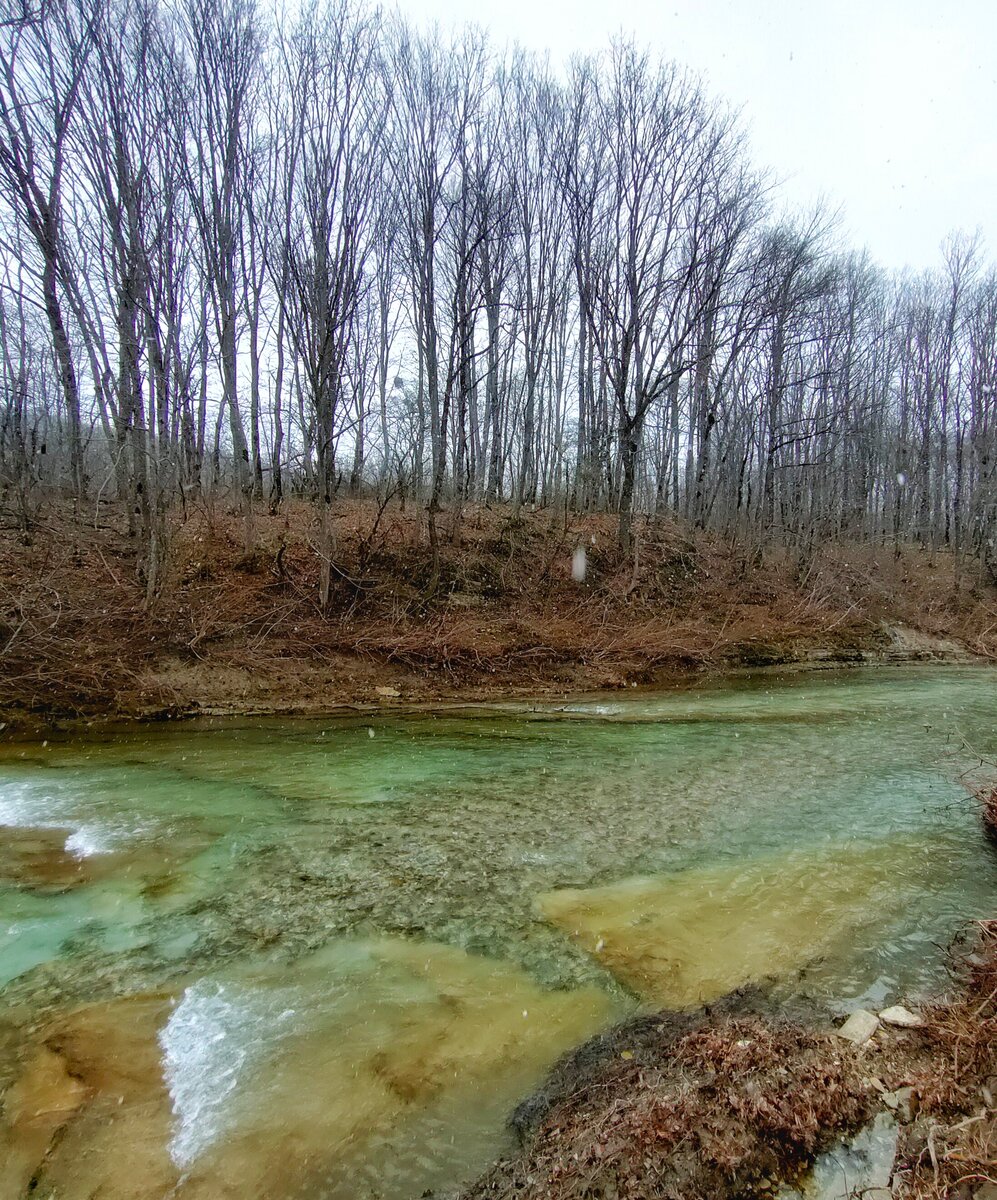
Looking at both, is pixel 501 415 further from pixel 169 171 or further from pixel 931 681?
pixel 931 681

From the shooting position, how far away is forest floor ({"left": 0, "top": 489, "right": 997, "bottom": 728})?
1000 cm

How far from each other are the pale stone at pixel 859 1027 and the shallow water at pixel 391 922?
0.17m

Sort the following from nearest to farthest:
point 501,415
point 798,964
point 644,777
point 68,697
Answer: point 798,964 < point 644,777 < point 68,697 < point 501,415

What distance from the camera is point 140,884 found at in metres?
4.62

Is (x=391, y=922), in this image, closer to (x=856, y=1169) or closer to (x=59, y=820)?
(x=856, y=1169)

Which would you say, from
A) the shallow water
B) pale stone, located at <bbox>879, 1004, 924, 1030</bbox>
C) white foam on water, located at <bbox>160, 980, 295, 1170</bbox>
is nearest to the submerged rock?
pale stone, located at <bbox>879, 1004, 924, 1030</bbox>

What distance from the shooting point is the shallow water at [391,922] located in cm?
261

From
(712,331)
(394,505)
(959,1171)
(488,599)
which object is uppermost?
(712,331)

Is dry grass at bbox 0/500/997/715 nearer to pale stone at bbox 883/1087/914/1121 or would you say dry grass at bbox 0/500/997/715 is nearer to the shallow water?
the shallow water

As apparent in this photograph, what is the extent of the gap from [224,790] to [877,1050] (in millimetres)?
5875

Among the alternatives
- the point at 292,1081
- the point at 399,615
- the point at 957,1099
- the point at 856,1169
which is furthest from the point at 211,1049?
the point at 399,615

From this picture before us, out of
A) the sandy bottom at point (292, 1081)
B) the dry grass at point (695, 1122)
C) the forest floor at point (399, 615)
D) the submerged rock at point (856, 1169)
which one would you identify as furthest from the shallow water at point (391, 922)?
the forest floor at point (399, 615)

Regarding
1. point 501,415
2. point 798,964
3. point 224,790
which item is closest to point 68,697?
point 224,790

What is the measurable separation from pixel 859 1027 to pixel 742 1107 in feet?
3.06
